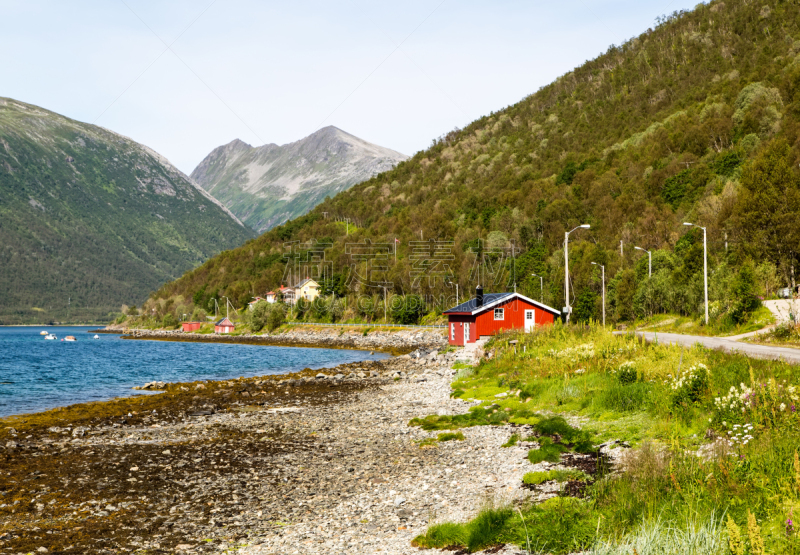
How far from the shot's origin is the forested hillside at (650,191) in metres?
54.7

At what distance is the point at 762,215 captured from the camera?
52844 mm

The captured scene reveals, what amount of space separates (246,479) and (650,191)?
4451 inches

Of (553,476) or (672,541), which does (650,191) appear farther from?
(672,541)

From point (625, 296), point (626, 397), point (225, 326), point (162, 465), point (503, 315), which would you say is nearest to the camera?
point (626, 397)

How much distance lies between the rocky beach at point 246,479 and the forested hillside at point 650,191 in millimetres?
30729

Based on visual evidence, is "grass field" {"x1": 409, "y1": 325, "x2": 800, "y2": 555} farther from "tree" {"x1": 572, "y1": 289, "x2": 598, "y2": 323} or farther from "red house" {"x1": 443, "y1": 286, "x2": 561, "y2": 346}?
"tree" {"x1": 572, "y1": 289, "x2": 598, "y2": 323}

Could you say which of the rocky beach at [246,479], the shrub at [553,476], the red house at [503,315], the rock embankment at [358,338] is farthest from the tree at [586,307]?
the shrub at [553,476]

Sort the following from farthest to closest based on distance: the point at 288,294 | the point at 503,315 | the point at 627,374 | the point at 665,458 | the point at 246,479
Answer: the point at 288,294, the point at 503,315, the point at 627,374, the point at 246,479, the point at 665,458

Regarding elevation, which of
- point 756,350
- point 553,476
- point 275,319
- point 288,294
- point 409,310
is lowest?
point 553,476

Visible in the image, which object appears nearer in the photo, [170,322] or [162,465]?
[162,465]

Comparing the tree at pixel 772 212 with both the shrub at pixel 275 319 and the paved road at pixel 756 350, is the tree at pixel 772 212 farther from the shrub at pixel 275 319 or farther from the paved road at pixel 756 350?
the shrub at pixel 275 319

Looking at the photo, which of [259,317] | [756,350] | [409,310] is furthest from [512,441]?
[259,317]

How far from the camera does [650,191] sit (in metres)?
111

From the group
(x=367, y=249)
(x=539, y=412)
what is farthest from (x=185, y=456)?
(x=367, y=249)
